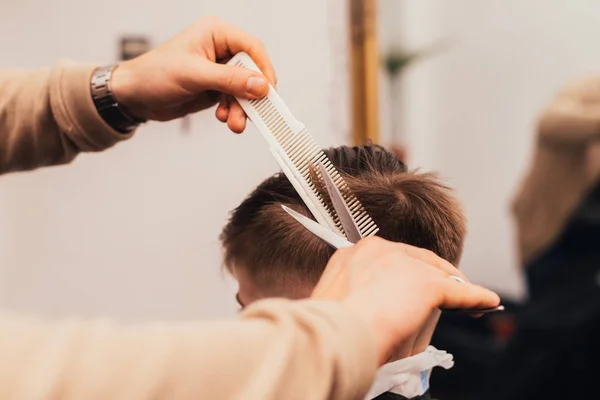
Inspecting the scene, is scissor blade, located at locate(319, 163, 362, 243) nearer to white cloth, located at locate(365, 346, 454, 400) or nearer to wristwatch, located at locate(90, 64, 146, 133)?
white cloth, located at locate(365, 346, 454, 400)

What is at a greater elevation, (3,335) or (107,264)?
(3,335)

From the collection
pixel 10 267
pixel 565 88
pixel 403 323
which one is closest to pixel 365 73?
pixel 565 88

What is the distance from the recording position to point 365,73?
224 cm

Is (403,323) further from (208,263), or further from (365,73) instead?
(365,73)

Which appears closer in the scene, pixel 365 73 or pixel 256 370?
pixel 256 370

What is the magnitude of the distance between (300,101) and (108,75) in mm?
480

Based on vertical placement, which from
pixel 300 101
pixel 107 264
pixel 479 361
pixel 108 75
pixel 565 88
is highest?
pixel 108 75

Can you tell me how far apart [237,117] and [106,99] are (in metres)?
0.22

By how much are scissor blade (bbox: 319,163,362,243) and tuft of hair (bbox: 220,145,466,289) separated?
4 cm

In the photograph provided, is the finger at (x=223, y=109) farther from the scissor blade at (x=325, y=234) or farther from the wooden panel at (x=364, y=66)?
the wooden panel at (x=364, y=66)

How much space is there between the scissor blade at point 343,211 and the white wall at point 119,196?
2.31ft

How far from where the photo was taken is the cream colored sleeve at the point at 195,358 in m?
0.36

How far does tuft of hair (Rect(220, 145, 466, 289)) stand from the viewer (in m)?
0.68

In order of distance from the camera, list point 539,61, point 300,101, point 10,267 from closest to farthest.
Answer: point 300,101 < point 10,267 < point 539,61
